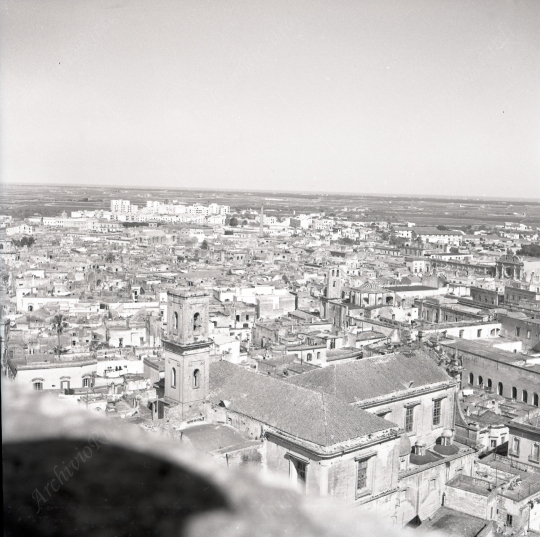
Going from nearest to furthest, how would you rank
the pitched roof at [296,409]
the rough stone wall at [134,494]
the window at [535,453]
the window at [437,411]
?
the rough stone wall at [134,494]
the pitched roof at [296,409]
the window at [535,453]
the window at [437,411]

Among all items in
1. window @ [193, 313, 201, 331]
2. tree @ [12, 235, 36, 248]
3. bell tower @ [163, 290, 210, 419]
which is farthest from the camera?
tree @ [12, 235, 36, 248]

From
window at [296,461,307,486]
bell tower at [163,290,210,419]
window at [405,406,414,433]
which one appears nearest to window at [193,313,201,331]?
bell tower at [163,290,210,419]

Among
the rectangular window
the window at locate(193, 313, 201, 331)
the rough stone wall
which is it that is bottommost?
the rectangular window

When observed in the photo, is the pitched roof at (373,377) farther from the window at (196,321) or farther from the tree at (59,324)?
the tree at (59,324)

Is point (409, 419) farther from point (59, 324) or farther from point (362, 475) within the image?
point (59, 324)

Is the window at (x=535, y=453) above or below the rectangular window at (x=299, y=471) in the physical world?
below

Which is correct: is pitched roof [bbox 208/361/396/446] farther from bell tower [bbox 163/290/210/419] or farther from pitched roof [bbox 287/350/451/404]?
pitched roof [bbox 287/350/451/404]

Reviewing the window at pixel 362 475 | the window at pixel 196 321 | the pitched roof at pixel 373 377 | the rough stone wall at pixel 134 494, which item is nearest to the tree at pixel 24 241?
the window at pixel 196 321
